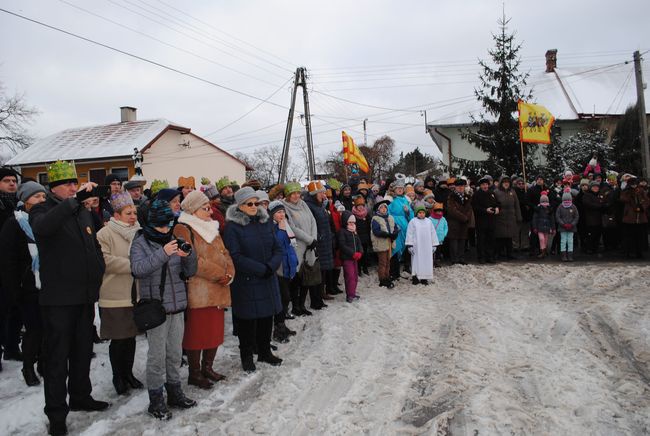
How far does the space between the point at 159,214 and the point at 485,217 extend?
9000mm

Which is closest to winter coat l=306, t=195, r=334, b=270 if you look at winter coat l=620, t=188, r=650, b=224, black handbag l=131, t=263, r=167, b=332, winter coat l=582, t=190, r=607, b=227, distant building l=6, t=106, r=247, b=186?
black handbag l=131, t=263, r=167, b=332

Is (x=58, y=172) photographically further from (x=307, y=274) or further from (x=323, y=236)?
(x=323, y=236)

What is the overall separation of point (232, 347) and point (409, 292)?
390 cm

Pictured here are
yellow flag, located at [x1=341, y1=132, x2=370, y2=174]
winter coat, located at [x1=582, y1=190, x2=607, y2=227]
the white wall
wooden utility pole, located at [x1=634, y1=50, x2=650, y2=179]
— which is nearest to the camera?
winter coat, located at [x1=582, y1=190, x2=607, y2=227]

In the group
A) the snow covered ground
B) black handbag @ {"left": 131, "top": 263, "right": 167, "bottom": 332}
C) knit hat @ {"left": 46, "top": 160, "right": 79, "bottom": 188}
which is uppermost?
knit hat @ {"left": 46, "top": 160, "right": 79, "bottom": 188}

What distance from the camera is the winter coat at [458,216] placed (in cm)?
1087

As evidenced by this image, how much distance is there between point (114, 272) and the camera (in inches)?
164

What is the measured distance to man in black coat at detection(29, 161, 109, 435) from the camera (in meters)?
3.63

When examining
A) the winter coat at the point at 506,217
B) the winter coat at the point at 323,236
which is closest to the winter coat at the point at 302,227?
the winter coat at the point at 323,236

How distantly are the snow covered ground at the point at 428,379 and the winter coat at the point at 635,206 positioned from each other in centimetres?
436

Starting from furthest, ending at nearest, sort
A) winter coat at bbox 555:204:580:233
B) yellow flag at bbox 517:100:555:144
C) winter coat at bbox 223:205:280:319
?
yellow flag at bbox 517:100:555:144, winter coat at bbox 555:204:580:233, winter coat at bbox 223:205:280:319

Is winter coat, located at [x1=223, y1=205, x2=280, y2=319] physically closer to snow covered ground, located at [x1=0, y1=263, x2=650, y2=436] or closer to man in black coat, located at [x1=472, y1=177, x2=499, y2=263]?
snow covered ground, located at [x1=0, y1=263, x2=650, y2=436]

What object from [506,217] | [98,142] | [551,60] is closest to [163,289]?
[506,217]

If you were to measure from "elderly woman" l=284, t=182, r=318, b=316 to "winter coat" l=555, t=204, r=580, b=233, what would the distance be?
6963 mm
